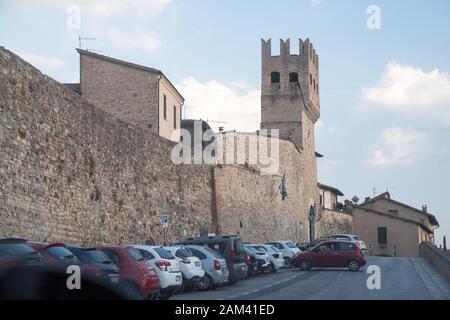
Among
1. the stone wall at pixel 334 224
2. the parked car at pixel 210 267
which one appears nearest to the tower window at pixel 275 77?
the stone wall at pixel 334 224

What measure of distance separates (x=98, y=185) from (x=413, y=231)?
58223 mm

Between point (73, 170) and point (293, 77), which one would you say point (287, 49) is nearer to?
point (293, 77)

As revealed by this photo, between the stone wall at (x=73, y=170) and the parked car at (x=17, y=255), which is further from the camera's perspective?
the stone wall at (x=73, y=170)

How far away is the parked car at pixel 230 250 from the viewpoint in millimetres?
26033

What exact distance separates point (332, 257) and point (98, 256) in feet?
67.8

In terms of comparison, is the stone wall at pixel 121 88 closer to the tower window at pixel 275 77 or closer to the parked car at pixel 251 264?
the parked car at pixel 251 264

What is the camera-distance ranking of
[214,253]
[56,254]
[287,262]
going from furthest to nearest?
1. [287,262]
2. [214,253]
3. [56,254]

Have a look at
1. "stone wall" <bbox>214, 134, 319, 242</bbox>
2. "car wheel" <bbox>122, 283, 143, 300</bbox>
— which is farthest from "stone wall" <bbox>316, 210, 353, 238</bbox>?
"car wheel" <bbox>122, 283, 143, 300</bbox>

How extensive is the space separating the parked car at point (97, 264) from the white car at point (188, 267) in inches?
212

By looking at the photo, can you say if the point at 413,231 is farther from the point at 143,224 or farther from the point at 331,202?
the point at 143,224

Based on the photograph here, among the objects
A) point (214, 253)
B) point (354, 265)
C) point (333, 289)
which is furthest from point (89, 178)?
point (354, 265)

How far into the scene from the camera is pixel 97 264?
51.9ft

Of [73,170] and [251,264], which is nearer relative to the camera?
[73,170]

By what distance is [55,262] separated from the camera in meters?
15.0
